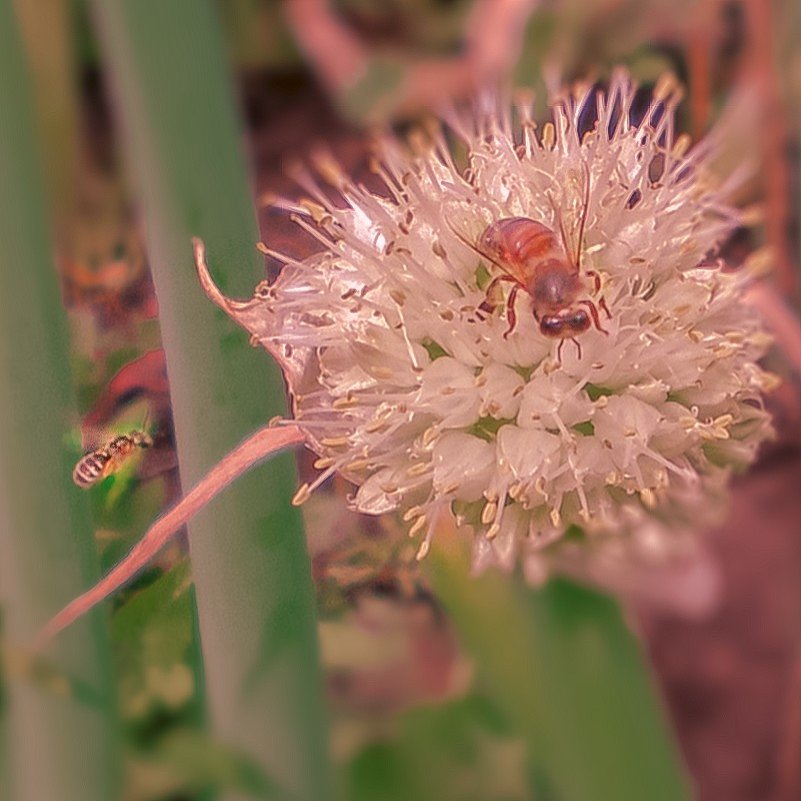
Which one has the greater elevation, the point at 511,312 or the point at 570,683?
the point at 511,312

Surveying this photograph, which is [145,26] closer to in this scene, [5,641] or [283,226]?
[283,226]

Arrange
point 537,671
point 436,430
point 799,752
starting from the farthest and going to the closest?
1. point 799,752
2. point 537,671
3. point 436,430

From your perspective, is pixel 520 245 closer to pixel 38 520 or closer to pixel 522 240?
pixel 522 240

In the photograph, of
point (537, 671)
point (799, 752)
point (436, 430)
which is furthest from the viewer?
point (799, 752)

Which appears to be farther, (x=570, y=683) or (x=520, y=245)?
(x=570, y=683)

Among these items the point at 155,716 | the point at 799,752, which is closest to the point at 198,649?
the point at 155,716

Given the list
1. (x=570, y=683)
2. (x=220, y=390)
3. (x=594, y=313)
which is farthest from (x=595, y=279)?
(x=570, y=683)

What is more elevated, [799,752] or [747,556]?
[747,556]

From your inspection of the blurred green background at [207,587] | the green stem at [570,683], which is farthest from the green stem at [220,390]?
the green stem at [570,683]
